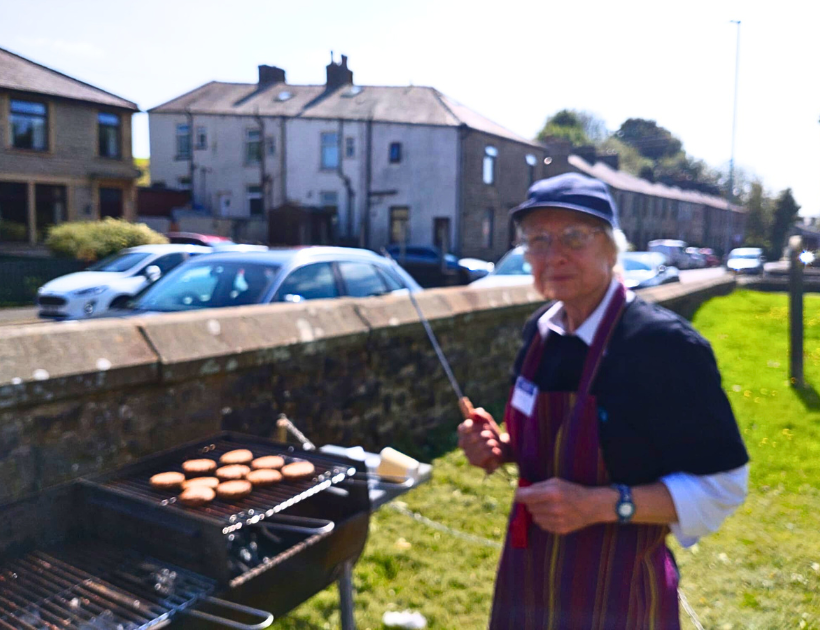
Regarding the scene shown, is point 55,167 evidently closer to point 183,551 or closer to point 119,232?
point 119,232

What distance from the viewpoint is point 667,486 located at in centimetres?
181

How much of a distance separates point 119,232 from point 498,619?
24.2 meters

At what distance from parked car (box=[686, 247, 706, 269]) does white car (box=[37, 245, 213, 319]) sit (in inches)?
1528

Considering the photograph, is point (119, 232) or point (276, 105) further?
point (276, 105)

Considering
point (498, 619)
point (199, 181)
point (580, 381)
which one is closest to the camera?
point (580, 381)

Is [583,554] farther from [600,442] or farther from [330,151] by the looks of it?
[330,151]

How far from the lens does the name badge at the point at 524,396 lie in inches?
81.8

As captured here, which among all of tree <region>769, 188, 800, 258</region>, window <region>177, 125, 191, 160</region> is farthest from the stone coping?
tree <region>769, 188, 800, 258</region>

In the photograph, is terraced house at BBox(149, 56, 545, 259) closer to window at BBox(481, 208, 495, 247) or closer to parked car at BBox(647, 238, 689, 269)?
window at BBox(481, 208, 495, 247)

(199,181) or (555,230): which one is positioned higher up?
(199,181)

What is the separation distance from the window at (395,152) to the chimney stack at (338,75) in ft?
19.6

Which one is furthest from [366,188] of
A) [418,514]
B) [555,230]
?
[555,230]

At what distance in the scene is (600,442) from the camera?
6.15ft

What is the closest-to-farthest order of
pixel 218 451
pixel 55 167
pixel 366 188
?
pixel 218 451 → pixel 55 167 → pixel 366 188
